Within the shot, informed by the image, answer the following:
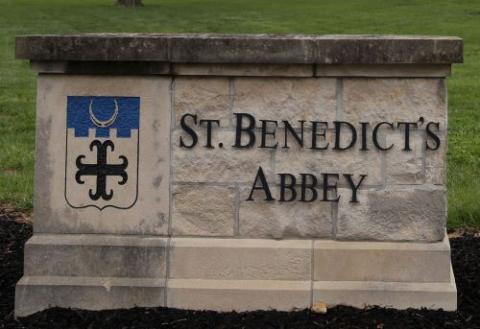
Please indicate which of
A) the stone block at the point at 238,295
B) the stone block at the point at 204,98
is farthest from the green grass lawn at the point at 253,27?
the stone block at the point at 204,98

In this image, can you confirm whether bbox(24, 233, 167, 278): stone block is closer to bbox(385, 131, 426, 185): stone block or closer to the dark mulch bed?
the dark mulch bed

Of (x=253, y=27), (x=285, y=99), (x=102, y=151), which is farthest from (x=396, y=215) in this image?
(x=253, y=27)

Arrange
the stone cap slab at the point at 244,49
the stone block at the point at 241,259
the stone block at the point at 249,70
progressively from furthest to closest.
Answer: the stone block at the point at 241,259
the stone block at the point at 249,70
the stone cap slab at the point at 244,49

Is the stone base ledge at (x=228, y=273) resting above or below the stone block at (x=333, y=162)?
below

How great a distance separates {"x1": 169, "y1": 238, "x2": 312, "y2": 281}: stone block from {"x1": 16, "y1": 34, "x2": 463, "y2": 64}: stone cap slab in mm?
1007

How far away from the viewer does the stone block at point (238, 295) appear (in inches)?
193

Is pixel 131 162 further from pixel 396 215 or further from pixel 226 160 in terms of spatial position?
pixel 396 215

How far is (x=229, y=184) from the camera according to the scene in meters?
4.92

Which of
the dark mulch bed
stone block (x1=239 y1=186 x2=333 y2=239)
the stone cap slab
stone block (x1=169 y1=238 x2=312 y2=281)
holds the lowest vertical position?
the dark mulch bed

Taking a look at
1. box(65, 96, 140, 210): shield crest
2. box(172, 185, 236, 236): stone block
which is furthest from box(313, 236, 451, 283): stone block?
box(65, 96, 140, 210): shield crest

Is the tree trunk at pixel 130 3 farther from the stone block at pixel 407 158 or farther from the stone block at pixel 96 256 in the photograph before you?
the stone block at pixel 407 158

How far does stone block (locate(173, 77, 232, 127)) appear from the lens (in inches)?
192

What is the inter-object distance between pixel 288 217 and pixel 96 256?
1.09 meters

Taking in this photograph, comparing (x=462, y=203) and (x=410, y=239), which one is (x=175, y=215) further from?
(x=462, y=203)
